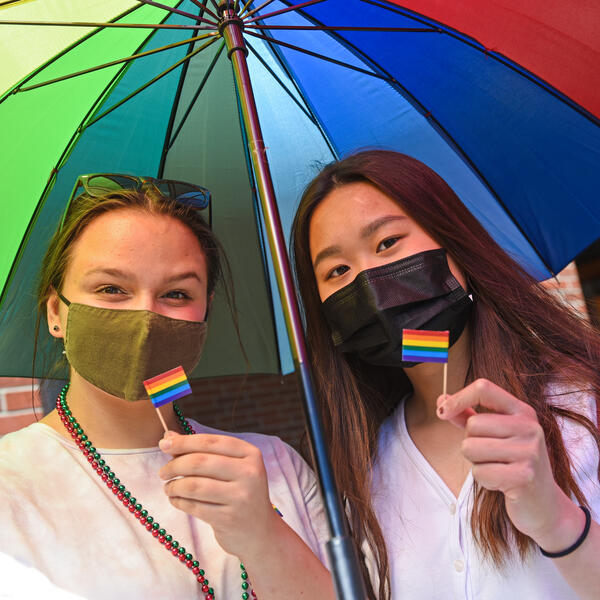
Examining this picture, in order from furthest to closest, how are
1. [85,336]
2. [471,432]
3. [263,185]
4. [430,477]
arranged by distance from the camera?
[430,477] → [85,336] → [263,185] → [471,432]

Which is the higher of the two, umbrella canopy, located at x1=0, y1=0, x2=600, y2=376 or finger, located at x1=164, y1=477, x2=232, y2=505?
umbrella canopy, located at x1=0, y1=0, x2=600, y2=376

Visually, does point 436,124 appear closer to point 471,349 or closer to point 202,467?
point 471,349

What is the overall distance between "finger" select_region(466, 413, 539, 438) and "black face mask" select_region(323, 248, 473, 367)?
1.53ft

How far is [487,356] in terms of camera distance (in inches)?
70.2

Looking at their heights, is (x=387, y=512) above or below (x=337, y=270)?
below

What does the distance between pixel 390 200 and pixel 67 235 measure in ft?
3.28

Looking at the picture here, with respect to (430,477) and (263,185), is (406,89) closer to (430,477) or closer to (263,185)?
(263,185)

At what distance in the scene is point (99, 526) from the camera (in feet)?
5.04

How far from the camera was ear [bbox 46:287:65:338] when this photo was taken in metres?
1.76

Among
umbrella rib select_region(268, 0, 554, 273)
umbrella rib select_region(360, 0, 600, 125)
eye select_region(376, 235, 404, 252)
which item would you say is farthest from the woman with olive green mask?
umbrella rib select_region(360, 0, 600, 125)

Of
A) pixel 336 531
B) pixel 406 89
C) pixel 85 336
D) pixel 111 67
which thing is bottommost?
pixel 336 531

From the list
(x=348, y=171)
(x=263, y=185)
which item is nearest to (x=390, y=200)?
(x=348, y=171)

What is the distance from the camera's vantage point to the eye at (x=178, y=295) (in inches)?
67.4

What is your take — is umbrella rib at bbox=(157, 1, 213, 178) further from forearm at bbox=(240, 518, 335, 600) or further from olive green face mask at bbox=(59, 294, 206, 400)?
forearm at bbox=(240, 518, 335, 600)
